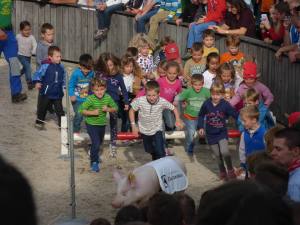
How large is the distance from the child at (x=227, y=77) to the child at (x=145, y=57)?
138 centimetres

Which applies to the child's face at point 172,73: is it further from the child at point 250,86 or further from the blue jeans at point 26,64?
the blue jeans at point 26,64

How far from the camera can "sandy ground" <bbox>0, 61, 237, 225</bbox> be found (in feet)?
32.3

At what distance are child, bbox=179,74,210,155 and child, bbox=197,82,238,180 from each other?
29.9 inches

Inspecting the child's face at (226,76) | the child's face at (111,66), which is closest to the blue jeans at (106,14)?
the child's face at (111,66)

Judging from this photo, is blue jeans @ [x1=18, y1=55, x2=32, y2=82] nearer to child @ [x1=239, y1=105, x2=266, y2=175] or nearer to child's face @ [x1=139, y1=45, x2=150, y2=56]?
child's face @ [x1=139, y1=45, x2=150, y2=56]

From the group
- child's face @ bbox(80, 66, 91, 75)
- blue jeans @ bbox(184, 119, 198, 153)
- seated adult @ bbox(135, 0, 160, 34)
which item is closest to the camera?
blue jeans @ bbox(184, 119, 198, 153)

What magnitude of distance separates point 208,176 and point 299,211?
7711 millimetres

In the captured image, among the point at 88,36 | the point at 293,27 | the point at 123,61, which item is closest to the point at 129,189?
the point at 123,61

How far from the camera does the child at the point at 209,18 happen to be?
1525 cm

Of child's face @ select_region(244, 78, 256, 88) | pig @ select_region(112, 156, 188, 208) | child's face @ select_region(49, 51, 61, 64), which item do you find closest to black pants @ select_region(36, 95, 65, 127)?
child's face @ select_region(49, 51, 61, 64)

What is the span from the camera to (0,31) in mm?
14438

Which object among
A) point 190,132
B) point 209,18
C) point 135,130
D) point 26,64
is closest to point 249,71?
point 190,132

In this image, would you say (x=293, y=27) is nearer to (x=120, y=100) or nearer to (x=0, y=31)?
(x=120, y=100)

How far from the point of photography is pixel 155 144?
36.5 ft
